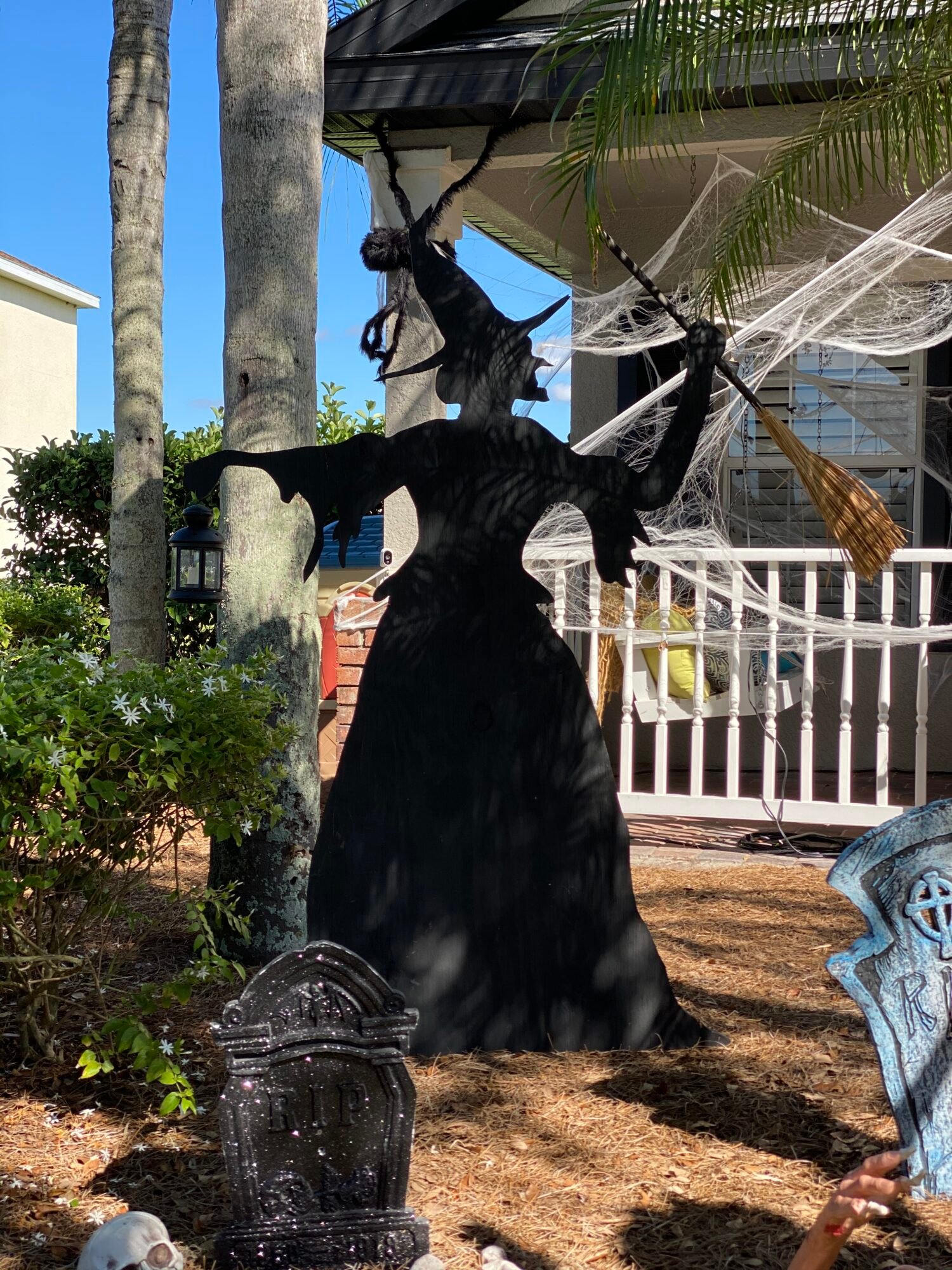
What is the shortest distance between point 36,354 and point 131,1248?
23.8 metres

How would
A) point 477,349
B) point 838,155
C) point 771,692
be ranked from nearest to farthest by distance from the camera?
point 477,349 < point 838,155 < point 771,692

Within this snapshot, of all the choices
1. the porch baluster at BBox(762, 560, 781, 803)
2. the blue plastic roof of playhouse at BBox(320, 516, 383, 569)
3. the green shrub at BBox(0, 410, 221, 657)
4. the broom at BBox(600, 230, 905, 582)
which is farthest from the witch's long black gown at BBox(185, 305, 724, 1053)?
the green shrub at BBox(0, 410, 221, 657)

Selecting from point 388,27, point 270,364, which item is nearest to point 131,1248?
point 270,364

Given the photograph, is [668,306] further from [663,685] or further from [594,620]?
[663,685]

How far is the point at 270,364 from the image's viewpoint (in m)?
4.64

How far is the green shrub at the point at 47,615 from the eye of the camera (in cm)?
887

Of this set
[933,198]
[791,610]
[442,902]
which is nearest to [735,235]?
[933,198]

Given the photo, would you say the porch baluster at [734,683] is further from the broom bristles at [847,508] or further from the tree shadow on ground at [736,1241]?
the tree shadow on ground at [736,1241]

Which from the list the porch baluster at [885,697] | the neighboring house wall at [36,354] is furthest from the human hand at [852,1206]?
the neighboring house wall at [36,354]

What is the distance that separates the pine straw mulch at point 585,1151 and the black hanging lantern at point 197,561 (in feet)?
8.54

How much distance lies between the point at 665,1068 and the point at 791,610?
320cm

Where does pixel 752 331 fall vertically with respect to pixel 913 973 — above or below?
above

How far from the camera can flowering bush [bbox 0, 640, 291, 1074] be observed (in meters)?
3.10

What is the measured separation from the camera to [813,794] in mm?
7828
